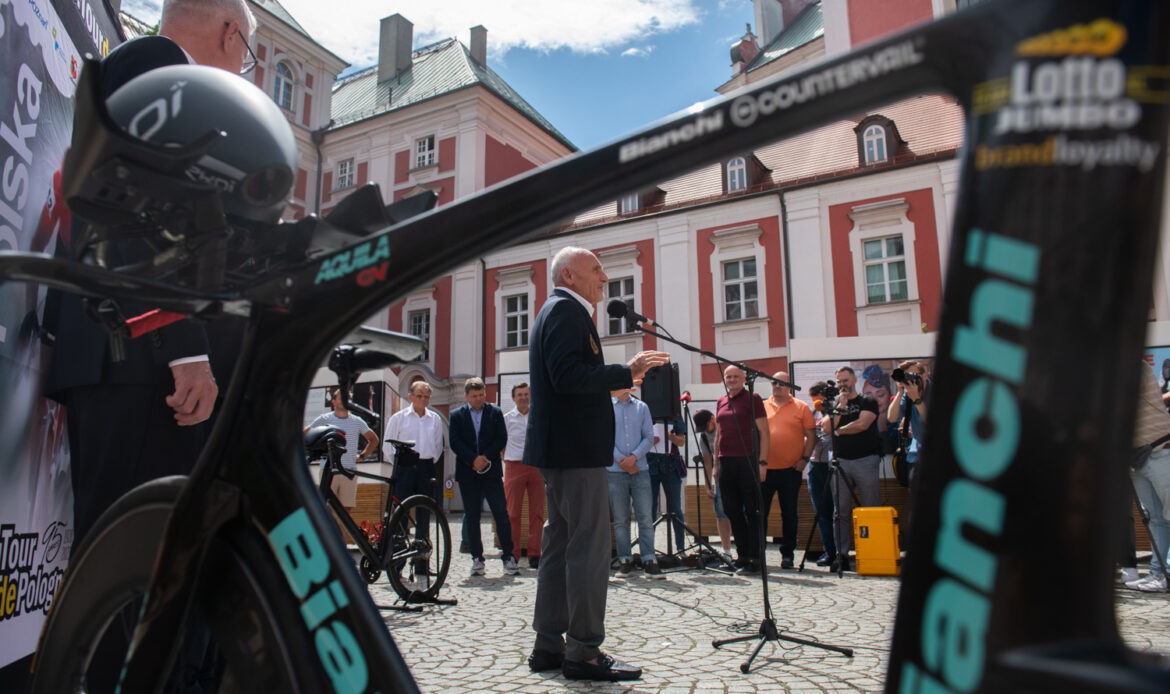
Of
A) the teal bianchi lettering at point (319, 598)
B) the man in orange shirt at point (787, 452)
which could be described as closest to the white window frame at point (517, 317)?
the man in orange shirt at point (787, 452)

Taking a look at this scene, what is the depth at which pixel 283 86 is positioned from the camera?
2914 cm

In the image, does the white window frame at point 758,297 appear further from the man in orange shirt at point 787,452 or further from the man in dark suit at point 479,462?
the man in dark suit at point 479,462

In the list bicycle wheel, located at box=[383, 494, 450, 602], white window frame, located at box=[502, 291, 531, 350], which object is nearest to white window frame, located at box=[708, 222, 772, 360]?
white window frame, located at box=[502, 291, 531, 350]

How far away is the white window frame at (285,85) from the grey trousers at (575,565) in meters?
28.9

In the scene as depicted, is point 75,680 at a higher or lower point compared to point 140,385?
lower

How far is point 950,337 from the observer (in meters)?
0.60

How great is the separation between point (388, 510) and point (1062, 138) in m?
5.92

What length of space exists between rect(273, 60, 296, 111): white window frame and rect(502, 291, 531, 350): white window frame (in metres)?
12.4

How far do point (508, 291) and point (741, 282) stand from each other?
726 cm

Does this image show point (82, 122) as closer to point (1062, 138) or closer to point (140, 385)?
point (140, 385)

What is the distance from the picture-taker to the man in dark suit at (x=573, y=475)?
3.09 m

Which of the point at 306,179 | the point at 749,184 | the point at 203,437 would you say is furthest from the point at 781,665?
the point at 306,179

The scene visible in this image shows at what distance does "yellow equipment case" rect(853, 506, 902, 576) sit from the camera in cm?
645

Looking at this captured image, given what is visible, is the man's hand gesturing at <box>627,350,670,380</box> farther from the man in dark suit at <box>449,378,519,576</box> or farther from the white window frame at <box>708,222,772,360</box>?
the white window frame at <box>708,222,772,360</box>
